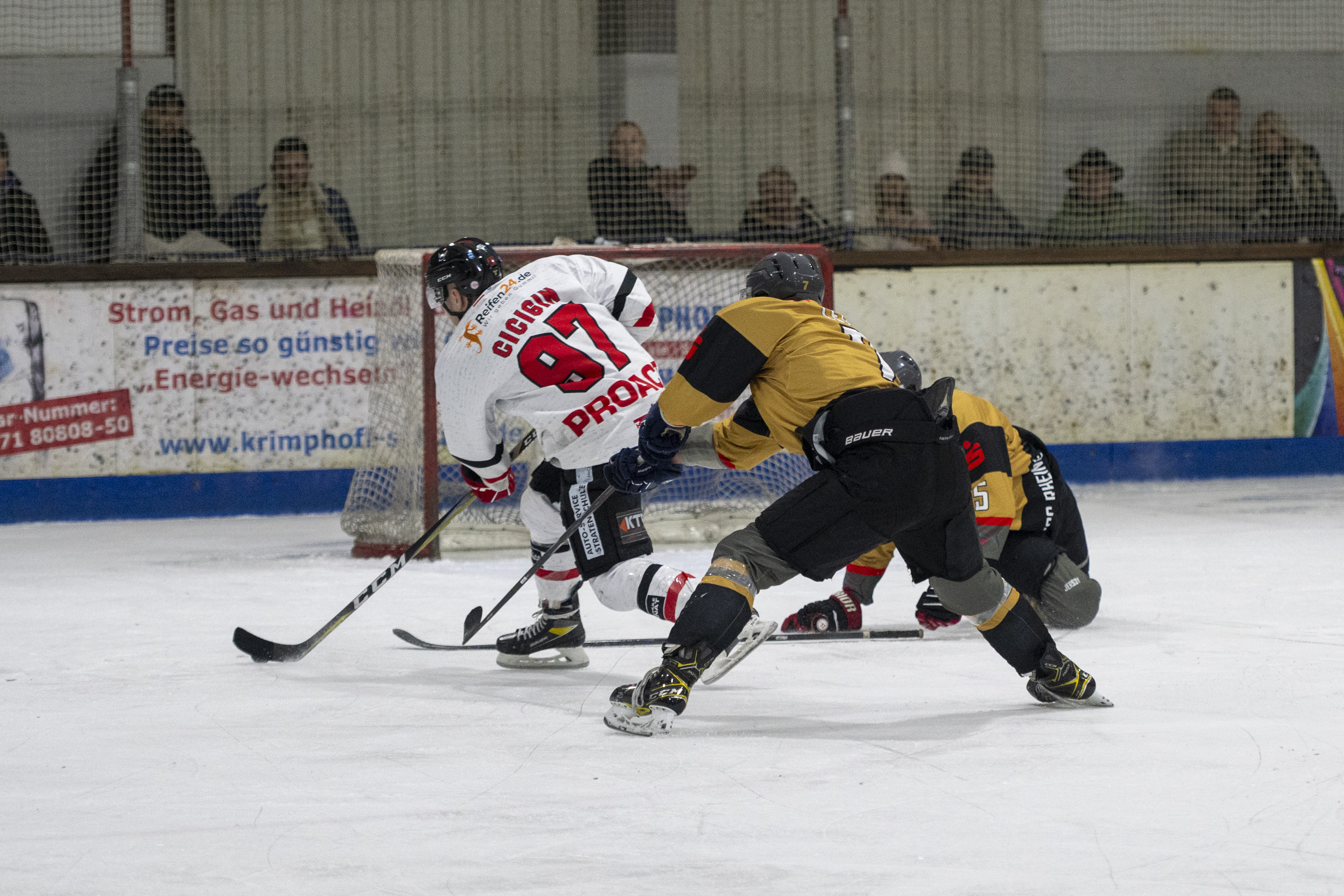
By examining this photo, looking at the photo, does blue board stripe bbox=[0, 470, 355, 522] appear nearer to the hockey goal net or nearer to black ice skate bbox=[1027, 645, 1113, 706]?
the hockey goal net

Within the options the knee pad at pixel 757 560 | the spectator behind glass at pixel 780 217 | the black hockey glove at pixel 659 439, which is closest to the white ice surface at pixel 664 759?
the knee pad at pixel 757 560

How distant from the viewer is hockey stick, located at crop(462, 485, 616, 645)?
3.19m

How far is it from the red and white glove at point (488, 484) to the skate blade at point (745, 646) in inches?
28.6

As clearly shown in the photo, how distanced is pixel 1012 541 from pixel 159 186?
4178 mm

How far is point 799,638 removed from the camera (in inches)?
141

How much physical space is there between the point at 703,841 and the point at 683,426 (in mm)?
906

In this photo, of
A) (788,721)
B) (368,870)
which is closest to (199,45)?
(788,721)

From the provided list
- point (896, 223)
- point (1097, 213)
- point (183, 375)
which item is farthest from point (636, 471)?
point (1097, 213)

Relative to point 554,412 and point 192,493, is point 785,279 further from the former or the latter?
point 192,493

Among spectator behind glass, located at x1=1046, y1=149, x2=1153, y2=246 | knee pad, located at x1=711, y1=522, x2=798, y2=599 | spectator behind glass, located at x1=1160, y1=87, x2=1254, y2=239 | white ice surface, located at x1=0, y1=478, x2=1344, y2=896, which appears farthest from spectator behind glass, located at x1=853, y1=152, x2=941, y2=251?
knee pad, located at x1=711, y1=522, x2=798, y2=599

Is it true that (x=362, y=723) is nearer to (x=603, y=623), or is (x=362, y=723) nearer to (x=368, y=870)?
(x=368, y=870)

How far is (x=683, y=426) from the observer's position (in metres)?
2.73

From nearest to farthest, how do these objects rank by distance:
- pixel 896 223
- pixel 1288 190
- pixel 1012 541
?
pixel 1012 541, pixel 896 223, pixel 1288 190

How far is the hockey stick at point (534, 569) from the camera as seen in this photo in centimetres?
319
